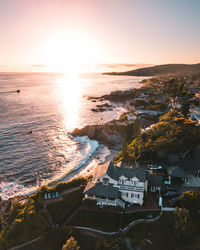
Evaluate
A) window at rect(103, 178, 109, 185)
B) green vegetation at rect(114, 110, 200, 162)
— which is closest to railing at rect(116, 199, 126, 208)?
window at rect(103, 178, 109, 185)

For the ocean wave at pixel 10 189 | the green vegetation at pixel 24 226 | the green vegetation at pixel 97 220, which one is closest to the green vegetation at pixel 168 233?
the green vegetation at pixel 97 220

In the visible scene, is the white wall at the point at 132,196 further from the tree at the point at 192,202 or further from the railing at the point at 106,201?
the tree at the point at 192,202

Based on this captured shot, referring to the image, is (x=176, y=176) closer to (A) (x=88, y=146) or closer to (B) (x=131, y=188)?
(B) (x=131, y=188)

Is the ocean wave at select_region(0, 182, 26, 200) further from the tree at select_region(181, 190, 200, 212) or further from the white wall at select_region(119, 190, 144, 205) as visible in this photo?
the tree at select_region(181, 190, 200, 212)

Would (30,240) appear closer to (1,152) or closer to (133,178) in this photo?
(133,178)

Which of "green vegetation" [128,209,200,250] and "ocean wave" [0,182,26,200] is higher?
"green vegetation" [128,209,200,250]

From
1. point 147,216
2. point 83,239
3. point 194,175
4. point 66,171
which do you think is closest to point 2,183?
point 66,171
